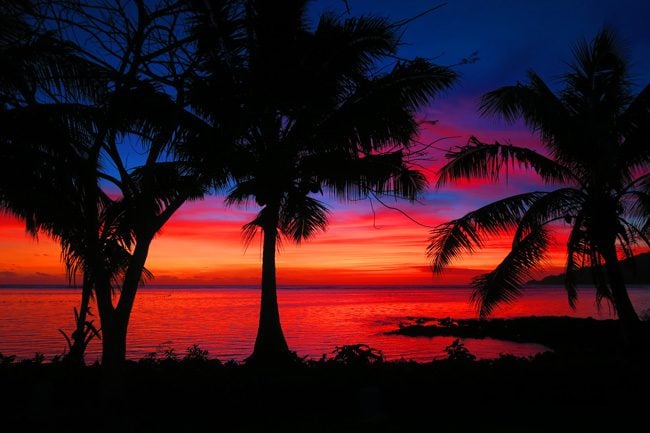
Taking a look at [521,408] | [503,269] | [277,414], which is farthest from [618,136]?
[277,414]

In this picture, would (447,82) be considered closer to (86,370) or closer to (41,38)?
(41,38)

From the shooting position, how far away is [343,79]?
11156mm

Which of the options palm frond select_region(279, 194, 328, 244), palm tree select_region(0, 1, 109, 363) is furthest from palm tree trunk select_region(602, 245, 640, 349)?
palm tree select_region(0, 1, 109, 363)

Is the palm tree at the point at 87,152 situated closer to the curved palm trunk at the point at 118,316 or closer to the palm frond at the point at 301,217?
the curved palm trunk at the point at 118,316

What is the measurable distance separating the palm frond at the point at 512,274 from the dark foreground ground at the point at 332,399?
11.2ft

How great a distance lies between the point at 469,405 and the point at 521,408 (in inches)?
33.1

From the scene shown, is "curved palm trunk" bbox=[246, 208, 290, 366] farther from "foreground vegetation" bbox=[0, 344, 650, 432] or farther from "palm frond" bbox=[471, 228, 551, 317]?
"palm frond" bbox=[471, 228, 551, 317]

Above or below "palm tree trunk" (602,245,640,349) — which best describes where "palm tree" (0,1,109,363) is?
above

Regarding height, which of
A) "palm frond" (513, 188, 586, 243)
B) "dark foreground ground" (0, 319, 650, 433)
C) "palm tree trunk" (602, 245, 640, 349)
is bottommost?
"dark foreground ground" (0, 319, 650, 433)

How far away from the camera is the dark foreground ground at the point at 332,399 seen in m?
6.10

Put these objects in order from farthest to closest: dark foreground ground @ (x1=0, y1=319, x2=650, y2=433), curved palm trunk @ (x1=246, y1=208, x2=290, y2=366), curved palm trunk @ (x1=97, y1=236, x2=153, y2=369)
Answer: curved palm trunk @ (x1=246, y1=208, x2=290, y2=366) → dark foreground ground @ (x1=0, y1=319, x2=650, y2=433) → curved palm trunk @ (x1=97, y1=236, x2=153, y2=369)

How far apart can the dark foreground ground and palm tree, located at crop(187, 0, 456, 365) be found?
3.35 metres

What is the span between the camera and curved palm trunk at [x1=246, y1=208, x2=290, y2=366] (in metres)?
11.4


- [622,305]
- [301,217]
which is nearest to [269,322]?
[301,217]
